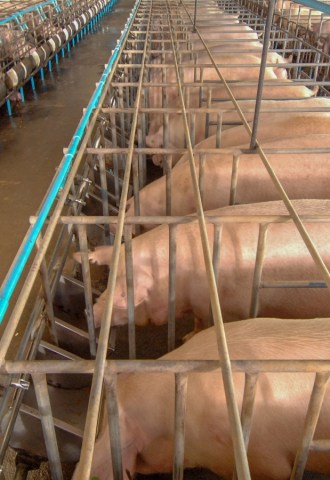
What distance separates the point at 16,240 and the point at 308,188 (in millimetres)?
2659

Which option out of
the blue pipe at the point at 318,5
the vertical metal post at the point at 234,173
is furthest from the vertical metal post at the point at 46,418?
the vertical metal post at the point at 234,173

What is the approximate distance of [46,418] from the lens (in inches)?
46.8

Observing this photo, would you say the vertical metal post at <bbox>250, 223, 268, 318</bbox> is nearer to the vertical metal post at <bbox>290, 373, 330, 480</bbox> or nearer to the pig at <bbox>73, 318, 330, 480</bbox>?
the pig at <bbox>73, 318, 330, 480</bbox>

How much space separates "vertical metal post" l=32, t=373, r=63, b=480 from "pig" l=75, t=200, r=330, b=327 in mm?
1050

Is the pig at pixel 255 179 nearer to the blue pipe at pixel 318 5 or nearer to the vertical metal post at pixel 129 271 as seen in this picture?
the vertical metal post at pixel 129 271

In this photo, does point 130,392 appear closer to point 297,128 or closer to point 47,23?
point 297,128

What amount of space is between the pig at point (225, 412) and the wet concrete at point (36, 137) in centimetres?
234

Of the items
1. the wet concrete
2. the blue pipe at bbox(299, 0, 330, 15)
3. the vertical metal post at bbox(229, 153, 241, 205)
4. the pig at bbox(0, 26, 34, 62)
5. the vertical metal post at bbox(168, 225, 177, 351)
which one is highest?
the blue pipe at bbox(299, 0, 330, 15)

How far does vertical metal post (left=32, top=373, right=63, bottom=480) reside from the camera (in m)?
1.11

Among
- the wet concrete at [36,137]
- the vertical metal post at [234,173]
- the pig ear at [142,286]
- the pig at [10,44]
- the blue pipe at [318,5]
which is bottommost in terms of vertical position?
the wet concrete at [36,137]

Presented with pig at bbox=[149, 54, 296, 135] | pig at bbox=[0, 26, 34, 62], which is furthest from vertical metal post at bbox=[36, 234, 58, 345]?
pig at bbox=[0, 26, 34, 62]

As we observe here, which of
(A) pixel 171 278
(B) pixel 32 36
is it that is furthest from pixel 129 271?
(B) pixel 32 36

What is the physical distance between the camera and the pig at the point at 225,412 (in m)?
1.59

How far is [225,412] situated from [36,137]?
232 inches
